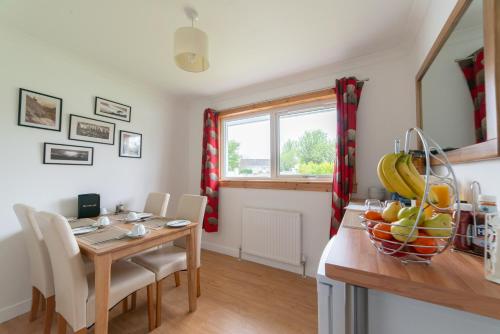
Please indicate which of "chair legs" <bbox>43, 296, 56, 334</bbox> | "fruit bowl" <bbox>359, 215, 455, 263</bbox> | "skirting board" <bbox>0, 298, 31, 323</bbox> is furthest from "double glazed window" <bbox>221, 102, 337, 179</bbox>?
"skirting board" <bbox>0, 298, 31, 323</bbox>

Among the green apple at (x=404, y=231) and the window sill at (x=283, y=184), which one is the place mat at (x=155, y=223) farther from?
the green apple at (x=404, y=231)

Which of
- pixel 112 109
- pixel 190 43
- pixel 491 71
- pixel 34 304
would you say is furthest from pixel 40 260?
pixel 491 71

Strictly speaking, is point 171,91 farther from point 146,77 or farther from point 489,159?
point 489,159

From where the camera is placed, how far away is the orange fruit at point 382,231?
634 millimetres

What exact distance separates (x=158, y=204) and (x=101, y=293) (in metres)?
1.23

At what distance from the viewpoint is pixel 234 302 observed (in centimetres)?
183

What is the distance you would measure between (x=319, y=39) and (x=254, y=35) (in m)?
0.58

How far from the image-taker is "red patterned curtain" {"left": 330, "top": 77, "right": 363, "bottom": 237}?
6.50 ft

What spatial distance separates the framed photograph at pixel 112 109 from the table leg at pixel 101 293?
1805 millimetres

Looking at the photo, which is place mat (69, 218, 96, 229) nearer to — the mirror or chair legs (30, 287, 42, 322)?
chair legs (30, 287, 42, 322)

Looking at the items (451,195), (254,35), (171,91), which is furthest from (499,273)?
(171,91)

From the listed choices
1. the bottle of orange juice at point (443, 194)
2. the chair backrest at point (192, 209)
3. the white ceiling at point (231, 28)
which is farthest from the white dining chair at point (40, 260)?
the bottle of orange juice at point (443, 194)

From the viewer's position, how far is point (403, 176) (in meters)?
0.70

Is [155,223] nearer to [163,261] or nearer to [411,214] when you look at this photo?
[163,261]
